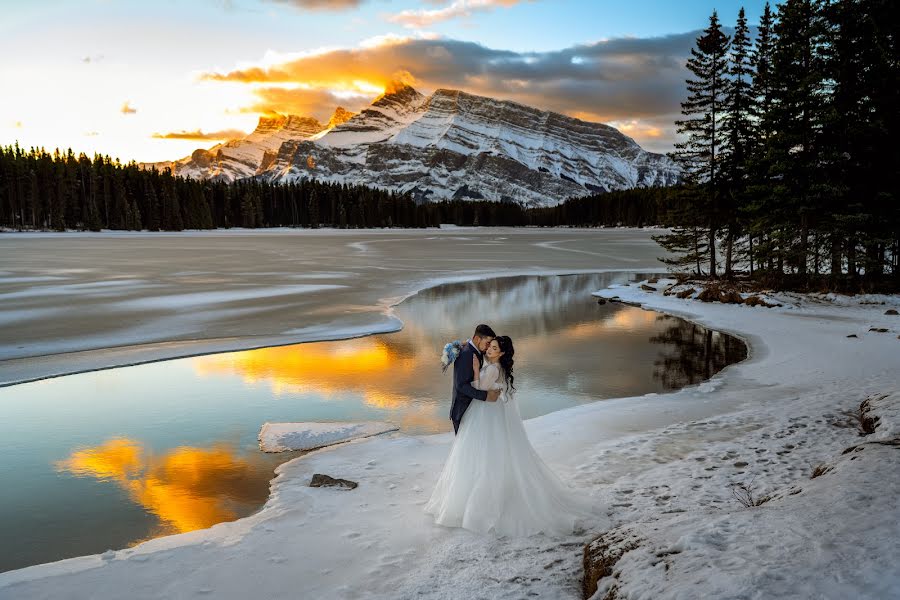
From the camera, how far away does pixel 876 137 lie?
26000 millimetres

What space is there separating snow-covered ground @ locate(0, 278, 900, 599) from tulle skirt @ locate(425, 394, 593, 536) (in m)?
0.22

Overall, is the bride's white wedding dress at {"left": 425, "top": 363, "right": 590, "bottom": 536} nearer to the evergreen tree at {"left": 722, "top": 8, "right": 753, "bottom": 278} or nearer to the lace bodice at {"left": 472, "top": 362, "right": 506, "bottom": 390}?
the lace bodice at {"left": 472, "top": 362, "right": 506, "bottom": 390}

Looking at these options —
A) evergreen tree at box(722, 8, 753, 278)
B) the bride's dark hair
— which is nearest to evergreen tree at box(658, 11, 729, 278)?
evergreen tree at box(722, 8, 753, 278)

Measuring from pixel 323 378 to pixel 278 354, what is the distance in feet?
10.4

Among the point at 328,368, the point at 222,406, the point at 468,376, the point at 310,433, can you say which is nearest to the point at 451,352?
the point at 468,376

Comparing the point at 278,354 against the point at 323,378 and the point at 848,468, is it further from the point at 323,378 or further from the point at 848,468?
the point at 848,468

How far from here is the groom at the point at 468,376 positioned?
633cm

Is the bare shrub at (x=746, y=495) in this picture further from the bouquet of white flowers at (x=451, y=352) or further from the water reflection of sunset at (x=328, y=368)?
the water reflection of sunset at (x=328, y=368)

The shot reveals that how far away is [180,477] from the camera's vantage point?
8586mm

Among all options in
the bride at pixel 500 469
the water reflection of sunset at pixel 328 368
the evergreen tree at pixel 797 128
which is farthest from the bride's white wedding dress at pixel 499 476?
the evergreen tree at pixel 797 128

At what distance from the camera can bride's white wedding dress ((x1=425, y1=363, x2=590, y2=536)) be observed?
6.35 metres

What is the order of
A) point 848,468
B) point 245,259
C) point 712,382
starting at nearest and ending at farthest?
point 848,468 < point 712,382 < point 245,259

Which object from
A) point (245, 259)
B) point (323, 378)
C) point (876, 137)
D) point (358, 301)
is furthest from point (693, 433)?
point (245, 259)

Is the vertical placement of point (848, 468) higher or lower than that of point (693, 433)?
higher
